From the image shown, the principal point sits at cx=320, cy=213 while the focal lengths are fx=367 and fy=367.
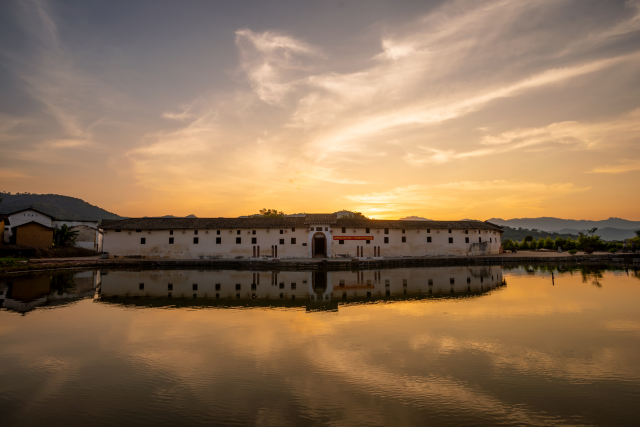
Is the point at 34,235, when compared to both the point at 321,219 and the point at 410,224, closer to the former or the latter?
the point at 321,219

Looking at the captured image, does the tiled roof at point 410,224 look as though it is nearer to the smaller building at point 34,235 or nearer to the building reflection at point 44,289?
the building reflection at point 44,289

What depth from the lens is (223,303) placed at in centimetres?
1650

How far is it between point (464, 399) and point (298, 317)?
7.80 meters

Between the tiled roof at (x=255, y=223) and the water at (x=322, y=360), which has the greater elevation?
the tiled roof at (x=255, y=223)

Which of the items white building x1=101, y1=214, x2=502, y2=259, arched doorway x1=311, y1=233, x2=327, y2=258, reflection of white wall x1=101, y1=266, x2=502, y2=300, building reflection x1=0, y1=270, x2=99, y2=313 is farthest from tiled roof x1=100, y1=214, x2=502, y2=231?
building reflection x1=0, y1=270, x2=99, y2=313

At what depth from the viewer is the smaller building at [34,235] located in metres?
39.3

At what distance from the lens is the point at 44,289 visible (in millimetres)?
20172

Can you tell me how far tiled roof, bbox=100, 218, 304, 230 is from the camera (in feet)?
122

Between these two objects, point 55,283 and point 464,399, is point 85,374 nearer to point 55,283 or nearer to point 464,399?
point 464,399

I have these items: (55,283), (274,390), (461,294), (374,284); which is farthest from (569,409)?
(55,283)

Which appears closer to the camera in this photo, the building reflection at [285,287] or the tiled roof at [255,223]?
the building reflection at [285,287]

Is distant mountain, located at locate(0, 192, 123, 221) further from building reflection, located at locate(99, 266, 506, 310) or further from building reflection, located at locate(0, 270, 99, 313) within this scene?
building reflection, located at locate(99, 266, 506, 310)

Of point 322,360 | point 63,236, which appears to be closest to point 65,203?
point 63,236

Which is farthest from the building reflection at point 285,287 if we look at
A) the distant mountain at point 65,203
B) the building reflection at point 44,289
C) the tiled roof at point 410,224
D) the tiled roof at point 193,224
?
the distant mountain at point 65,203
